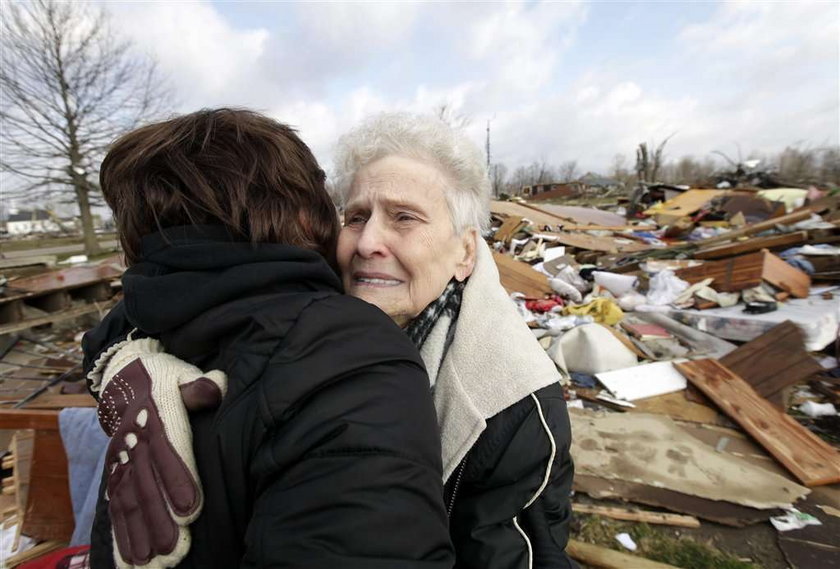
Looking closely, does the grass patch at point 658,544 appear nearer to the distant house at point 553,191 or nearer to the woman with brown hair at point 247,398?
the woman with brown hair at point 247,398

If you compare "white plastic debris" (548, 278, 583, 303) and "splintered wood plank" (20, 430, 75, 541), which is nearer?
"splintered wood plank" (20, 430, 75, 541)

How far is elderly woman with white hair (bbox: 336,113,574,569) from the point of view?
1.15m

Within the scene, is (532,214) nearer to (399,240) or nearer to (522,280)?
(522,280)

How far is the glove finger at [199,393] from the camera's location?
0.75m

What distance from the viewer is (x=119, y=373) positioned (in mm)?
828

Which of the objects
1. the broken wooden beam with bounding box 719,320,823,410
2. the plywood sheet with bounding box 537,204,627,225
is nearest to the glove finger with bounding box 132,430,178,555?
the broken wooden beam with bounding box 719,320,823,410

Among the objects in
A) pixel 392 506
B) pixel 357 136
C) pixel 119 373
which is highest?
pixel 357 136

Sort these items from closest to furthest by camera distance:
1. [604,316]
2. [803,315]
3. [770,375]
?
[770,375]
[803,315]
[604,316]

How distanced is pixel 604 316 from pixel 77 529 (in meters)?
5.26

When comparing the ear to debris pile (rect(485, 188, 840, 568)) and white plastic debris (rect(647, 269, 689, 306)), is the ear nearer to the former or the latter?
debris pile (rect(485, 188, 840, 568))

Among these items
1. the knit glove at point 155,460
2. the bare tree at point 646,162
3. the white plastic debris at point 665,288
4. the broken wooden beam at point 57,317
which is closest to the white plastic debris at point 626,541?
the knit glove at point 155,460

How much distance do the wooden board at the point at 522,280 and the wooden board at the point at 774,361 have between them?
103 inches

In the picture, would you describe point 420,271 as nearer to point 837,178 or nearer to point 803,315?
point 803,315

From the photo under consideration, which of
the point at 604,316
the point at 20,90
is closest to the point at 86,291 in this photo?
the point at 604,316
